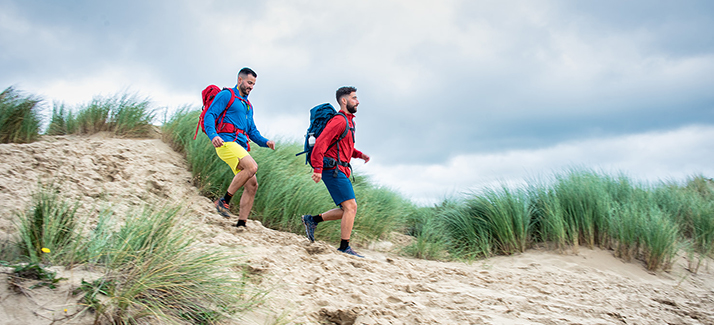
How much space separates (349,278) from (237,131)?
253cm

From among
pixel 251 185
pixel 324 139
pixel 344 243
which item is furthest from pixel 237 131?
pixel 344 243

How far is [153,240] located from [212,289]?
57cm

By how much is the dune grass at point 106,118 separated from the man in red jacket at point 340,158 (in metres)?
5.69

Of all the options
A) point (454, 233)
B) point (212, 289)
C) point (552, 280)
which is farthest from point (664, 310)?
point (212, 289)

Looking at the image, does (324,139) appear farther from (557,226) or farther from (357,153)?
(557,226)

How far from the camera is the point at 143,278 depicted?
2471 mm

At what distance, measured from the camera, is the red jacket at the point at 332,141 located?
4.76m

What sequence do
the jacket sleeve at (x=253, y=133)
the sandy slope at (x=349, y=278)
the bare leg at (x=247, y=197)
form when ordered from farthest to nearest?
1. the jacket sleeve at (x=253, y=133)
2. the bare leg at (x=247, y=197)
3. the sandy slope at (x=349, y=278)

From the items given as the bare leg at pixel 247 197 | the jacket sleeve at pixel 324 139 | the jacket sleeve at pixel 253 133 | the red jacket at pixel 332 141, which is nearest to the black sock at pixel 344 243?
the red jacket at pixel 332 141

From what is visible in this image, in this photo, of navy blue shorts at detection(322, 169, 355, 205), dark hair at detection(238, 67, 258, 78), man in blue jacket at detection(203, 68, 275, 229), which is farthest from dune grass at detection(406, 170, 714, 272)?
dark hair at detection(238, 67, 258, 78)

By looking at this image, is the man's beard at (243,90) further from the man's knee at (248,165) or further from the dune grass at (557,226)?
the dune grass at (557,226)

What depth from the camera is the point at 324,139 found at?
15.7ft

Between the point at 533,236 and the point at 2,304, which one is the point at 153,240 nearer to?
the point at 2,304

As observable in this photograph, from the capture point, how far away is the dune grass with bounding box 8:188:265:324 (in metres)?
2.39
